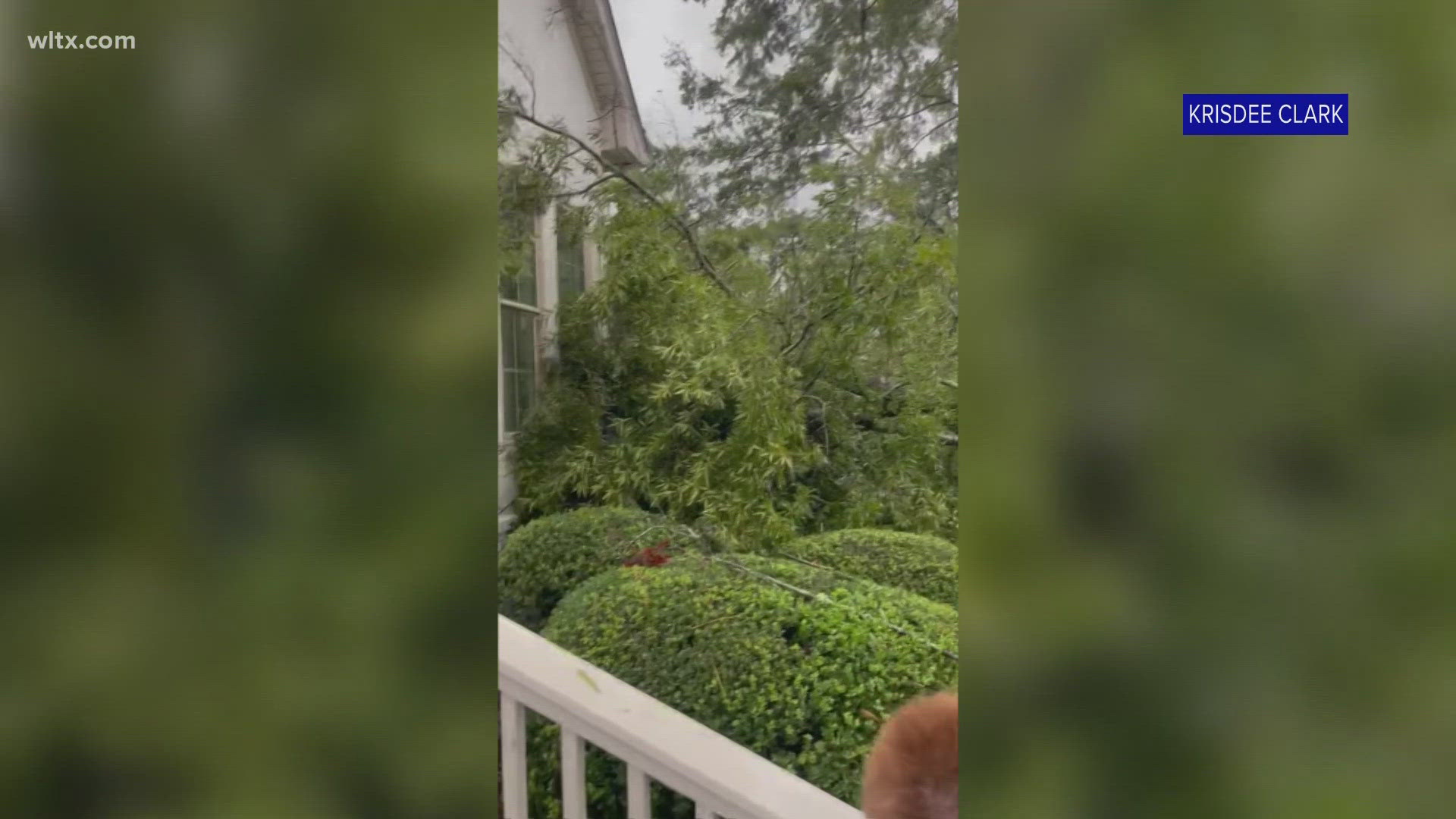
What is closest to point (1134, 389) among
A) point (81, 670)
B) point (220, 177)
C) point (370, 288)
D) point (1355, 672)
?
point (1355, 672)

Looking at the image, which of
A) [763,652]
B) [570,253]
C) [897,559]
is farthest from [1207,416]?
[570,253]

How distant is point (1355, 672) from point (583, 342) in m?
0.85

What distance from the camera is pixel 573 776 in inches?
41.1

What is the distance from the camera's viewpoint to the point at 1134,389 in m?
0.73

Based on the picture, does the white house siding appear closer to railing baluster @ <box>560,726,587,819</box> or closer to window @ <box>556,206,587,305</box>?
window @ <box>556,206,587,305</box>

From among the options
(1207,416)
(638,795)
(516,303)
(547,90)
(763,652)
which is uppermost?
(547,90)

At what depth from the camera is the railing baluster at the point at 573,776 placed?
1.04 meters

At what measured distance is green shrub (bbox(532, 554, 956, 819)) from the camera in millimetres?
1034

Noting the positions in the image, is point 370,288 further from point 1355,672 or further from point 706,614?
point 1355,672

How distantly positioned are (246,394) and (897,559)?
0.72 metres

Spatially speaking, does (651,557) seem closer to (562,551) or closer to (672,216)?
(562,551)

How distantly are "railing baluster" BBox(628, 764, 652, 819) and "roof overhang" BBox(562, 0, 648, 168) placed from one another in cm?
74

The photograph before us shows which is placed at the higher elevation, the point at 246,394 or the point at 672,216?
the point at 672,216

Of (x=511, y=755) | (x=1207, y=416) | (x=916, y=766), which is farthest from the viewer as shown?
(x=511, y=755)
